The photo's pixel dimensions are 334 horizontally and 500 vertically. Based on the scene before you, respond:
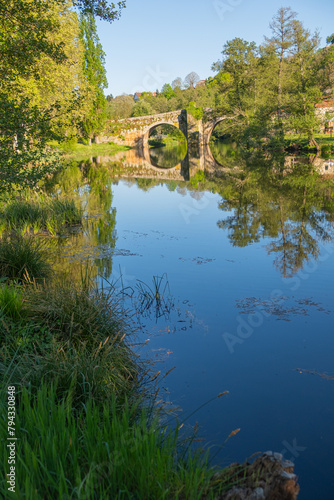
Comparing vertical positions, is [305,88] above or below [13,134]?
above

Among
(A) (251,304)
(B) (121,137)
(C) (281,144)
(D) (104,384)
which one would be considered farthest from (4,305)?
(B) (121,137)

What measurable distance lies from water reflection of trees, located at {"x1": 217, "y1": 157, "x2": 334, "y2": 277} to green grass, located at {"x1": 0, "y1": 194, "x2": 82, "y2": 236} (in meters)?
4.29

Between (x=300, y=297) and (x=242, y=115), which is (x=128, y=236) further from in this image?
(x=242, y=115)

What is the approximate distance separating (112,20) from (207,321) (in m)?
5.85

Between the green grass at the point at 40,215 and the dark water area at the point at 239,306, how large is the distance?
58 centimetres

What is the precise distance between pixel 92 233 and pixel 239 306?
566 cm

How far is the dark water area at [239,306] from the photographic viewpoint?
3953 millimetres

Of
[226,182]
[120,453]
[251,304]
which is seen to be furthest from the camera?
[226,182]

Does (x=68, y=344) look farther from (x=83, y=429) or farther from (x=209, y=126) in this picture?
(x=209, y=126)

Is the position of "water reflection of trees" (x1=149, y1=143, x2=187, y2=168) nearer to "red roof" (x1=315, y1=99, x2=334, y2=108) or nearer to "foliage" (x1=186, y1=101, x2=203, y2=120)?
"foliage" (x1=186, y1=101, x2=203, y2=120)

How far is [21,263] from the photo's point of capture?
6.77m

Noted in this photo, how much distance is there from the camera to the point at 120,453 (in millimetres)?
2420

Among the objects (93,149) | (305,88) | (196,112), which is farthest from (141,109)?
(305,88)

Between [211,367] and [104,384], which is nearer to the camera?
[104,384]
